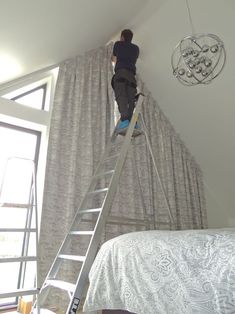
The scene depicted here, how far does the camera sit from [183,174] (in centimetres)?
375

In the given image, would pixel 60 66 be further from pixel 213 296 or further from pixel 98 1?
pixel 213 296

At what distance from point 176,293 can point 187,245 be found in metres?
0.20

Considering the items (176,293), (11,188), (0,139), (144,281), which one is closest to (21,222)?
(11,188)

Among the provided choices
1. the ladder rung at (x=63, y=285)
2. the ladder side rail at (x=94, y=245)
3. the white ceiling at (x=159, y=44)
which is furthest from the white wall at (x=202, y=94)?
the ladder rung at (x=63, y=285)

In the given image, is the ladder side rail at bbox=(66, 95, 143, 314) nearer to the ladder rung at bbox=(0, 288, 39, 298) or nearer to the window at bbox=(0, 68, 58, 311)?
the ladder rung at bbox=(0, 288, 39, 298)

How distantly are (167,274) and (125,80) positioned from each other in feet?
6.37

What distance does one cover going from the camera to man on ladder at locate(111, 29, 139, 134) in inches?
98.3

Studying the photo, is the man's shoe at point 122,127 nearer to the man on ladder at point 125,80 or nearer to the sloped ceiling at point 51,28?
the man on ladder at point 125,80

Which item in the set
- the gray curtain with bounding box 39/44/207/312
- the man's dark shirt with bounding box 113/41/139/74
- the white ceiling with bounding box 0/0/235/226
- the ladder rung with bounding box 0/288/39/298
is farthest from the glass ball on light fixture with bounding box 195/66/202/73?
the ladder rung with bounding box 0/288/39/298

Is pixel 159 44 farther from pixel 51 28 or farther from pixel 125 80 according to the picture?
pixel 51 28

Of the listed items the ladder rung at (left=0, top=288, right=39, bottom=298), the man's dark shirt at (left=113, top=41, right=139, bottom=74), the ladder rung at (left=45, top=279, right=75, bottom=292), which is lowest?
the ladder rung at (left=0, top=288, right=39, bottom=298)

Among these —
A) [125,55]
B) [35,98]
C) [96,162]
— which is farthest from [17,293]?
[125,55]

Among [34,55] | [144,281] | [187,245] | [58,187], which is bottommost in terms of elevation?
[144,281]

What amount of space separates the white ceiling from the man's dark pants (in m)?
0.65
